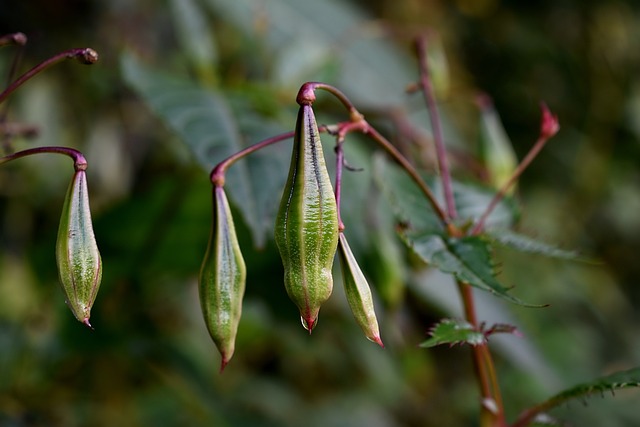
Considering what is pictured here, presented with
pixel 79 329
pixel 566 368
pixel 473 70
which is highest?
pixel 473 70

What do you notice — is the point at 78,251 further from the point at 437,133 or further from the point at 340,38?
the point at 340,38

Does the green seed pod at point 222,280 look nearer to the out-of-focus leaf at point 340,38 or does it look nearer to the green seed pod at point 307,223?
the green seed pod at point 307,223

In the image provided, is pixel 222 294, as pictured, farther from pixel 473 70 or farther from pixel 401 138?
pixel 473 70

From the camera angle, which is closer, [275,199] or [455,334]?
[455,334]

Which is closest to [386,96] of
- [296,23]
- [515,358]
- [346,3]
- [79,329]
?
[296,23]

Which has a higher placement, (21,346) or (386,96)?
(386,96)

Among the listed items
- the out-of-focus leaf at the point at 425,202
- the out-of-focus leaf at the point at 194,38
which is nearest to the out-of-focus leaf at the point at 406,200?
the out-of-focus leaf at the point at 425,202

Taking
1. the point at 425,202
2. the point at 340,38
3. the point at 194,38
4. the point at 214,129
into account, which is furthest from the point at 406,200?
the point at 340,38
